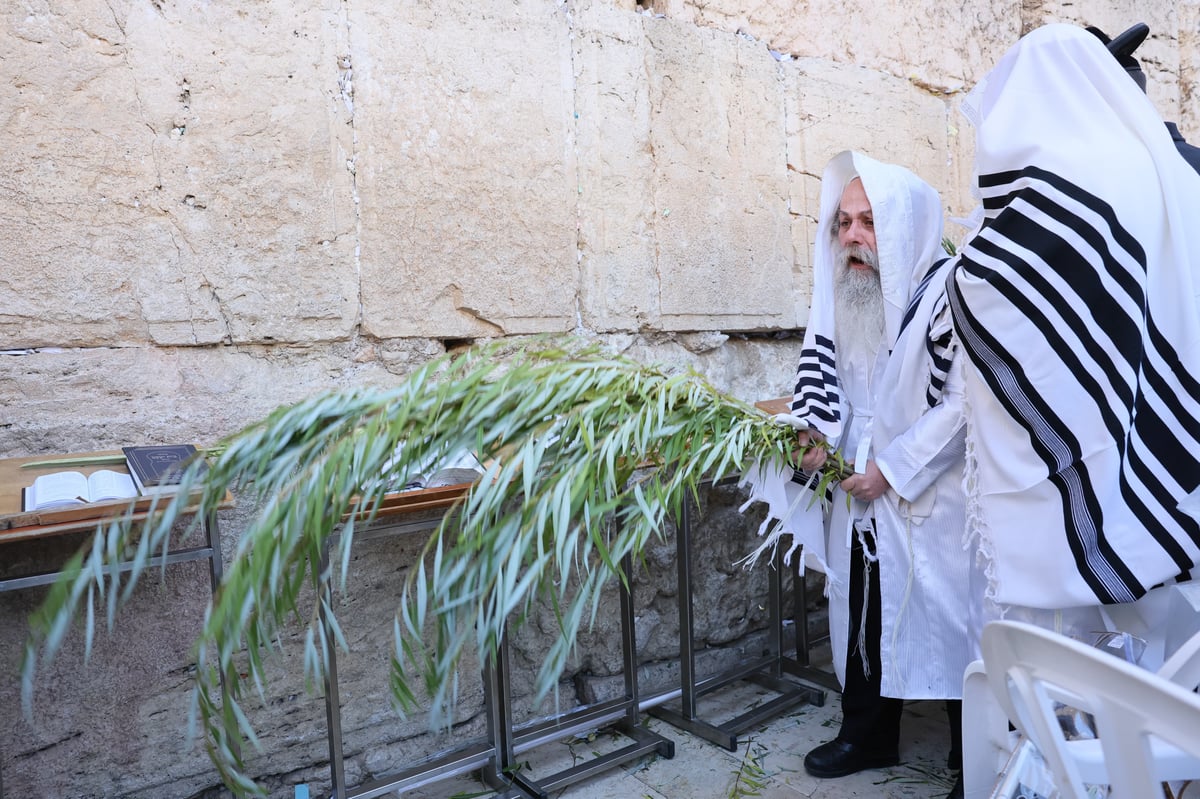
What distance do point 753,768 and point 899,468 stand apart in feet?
4.33

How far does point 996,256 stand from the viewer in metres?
1.96

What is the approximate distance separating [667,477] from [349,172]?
1.77 metres

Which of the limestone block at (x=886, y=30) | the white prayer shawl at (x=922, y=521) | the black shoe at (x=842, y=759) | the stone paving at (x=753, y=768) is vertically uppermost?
the limestone block at (x=886, y=30)

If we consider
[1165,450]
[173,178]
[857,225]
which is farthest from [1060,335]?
[173,178]

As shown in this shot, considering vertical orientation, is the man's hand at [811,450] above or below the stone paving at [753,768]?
above

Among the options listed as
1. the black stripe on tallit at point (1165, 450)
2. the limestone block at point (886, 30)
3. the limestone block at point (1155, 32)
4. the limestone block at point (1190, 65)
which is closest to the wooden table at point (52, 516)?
the black stripe on tallit at point (1165, 450)

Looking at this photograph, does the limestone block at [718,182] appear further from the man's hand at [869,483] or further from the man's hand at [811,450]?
the man's hand at [811,450]

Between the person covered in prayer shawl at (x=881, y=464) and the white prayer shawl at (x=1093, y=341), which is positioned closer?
the white prayer shawl at (x=1093, y=341)

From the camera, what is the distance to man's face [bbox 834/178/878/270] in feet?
9.56

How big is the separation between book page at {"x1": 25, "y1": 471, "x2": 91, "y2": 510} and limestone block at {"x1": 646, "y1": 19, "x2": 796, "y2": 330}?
237cm

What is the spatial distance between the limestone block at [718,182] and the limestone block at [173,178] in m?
1.47

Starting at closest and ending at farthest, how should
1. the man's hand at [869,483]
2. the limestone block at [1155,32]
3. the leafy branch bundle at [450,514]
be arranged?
the leafy branch bundle at [450,514]
the man's hand at [869,483]
the limestone block at [1155,32]

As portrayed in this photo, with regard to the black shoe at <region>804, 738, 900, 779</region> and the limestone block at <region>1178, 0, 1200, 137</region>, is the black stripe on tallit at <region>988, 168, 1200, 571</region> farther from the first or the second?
Result: the limestone block at <region>1178, 0, 1200, 137</region>

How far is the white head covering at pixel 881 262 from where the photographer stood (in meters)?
2.74
